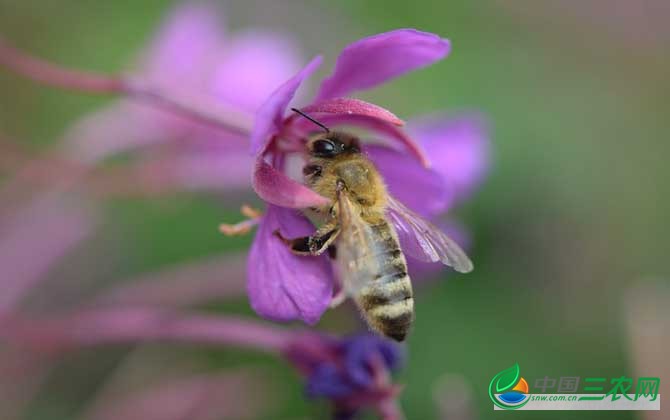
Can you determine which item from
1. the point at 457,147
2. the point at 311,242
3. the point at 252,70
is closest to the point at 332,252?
the point at 311,242

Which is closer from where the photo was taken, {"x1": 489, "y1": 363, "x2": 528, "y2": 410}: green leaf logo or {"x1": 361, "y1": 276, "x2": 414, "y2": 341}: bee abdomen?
{"x1": 361, "y1": 276, "x2": 414, "y2": 341}: bee abdomen

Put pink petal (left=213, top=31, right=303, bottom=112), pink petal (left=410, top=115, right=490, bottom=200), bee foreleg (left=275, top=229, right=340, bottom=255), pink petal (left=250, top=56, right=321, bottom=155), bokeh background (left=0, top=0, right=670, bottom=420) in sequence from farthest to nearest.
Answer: bokeh background (left=0, top=0, right=670, bottom=420)
pink petal (left=213, top=31, right=303, bottom=112)
pink petal (left=410, top=115, right=490, bottom=200)
bee foreleg (left=275, top=229, right=340, bottom=255)
pink petal (left=250, top=56, right=321, bottom=155)

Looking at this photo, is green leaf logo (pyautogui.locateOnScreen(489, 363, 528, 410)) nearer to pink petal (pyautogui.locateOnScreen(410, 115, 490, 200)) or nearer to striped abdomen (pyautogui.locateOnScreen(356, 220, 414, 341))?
pink petal (pyautogui.locateOnScreen(410, 115, 490, 200))

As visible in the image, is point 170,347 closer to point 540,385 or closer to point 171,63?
point 171,63

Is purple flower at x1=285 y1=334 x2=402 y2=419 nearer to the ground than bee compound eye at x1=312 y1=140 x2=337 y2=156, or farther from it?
nearer to the ground

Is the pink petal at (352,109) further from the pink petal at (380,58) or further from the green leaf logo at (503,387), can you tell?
the green leaf logo at (503,387)

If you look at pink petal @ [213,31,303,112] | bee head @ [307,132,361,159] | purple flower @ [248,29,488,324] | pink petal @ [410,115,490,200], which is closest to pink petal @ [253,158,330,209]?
purple flower @ [248,29,488,324]

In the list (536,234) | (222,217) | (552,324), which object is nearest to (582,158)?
(536,234)

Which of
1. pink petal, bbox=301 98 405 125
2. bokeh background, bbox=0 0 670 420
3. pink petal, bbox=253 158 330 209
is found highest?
pink petal, bbox=301 98 405 125
